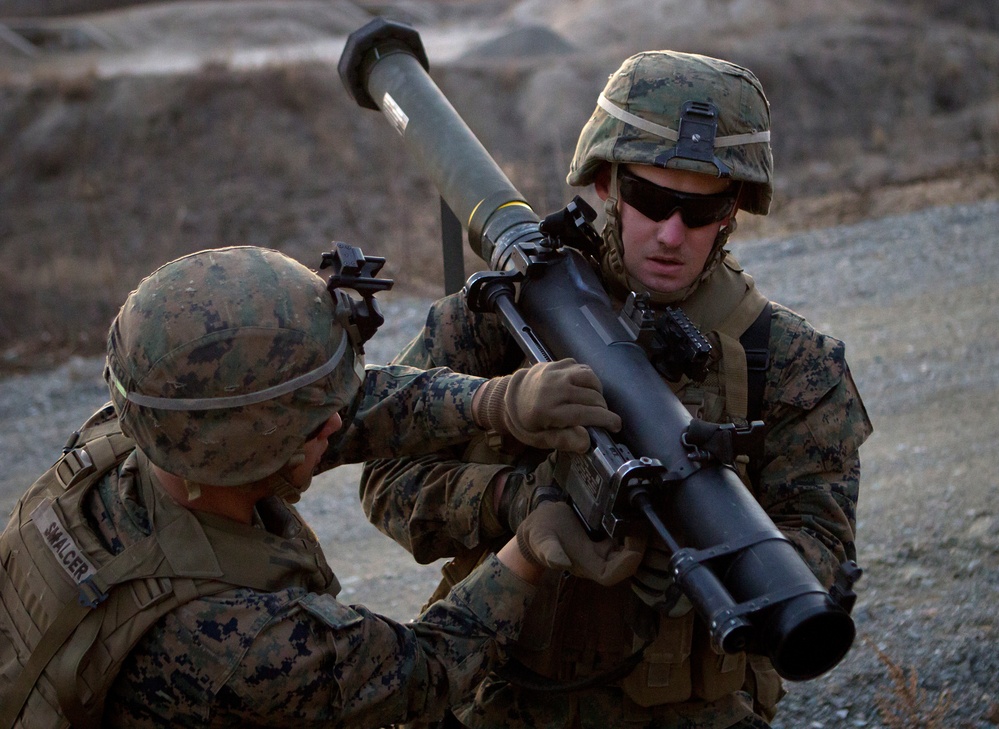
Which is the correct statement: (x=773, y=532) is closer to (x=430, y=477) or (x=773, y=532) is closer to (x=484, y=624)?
(x=484, y=624)

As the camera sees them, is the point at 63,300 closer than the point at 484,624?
No

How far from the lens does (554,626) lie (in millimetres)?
2742

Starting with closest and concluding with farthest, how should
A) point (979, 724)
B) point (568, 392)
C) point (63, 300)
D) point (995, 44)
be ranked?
point (568, 392) → point (979, 724) → point (63, 300) → point (995, 44)

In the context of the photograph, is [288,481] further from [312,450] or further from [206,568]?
[206,568]

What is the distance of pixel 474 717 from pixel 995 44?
25.6 m

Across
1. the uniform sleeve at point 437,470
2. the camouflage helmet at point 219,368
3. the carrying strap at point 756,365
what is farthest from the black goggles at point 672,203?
the camouflage helmet at point 219,368

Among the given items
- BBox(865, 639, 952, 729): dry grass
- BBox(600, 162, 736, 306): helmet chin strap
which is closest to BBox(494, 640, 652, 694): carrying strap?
BBox(600, 162, 736, 306): helmet chin strap

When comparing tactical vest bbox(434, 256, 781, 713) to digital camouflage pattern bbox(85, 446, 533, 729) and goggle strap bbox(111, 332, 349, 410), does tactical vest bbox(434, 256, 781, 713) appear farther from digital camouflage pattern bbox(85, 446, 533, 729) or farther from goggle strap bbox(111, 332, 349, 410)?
goggle strap bbox(111, 332, 349, 410)

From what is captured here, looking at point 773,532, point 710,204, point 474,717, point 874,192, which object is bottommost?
point 874,192

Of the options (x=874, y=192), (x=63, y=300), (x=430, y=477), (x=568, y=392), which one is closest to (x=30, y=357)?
(x=63, y=300)

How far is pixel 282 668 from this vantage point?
2111 mm

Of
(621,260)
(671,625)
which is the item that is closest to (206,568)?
Answer: (671,625)

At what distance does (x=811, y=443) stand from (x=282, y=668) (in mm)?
1471

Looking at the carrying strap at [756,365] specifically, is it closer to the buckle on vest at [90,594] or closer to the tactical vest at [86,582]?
the tactical vest at [86,582]
